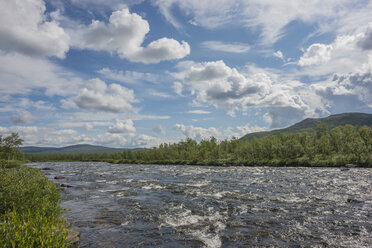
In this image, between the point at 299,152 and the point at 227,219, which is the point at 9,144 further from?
the point at 299,152

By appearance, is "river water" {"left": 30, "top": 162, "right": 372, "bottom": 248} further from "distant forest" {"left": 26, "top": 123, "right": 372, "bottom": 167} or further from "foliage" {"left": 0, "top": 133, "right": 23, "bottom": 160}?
"foliage" {"left": 0, "top": 133, "right": 23, "bottom": 160}

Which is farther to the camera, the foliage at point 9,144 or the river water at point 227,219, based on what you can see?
the foliage at point 9,144

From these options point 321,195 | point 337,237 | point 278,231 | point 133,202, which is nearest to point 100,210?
point 133,202

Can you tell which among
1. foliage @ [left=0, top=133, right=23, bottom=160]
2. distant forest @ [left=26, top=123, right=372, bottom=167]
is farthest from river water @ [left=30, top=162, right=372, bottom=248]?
foliage @ [left=0, top=133, right=23, bottom=160]

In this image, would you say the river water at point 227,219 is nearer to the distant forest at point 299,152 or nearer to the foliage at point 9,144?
the distant forest at point 299,152

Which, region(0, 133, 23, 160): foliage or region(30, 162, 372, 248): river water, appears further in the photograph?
region(0, 133, 23, 160): foliage

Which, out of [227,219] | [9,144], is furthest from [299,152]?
[9,144]

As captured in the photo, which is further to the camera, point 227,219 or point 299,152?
point 299,152

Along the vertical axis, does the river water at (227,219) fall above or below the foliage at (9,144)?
below

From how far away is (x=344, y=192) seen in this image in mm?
29875

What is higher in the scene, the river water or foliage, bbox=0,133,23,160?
foliage, bbox=0,133,23,160

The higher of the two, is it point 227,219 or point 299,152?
point 299,152

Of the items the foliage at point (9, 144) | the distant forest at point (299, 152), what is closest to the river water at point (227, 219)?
the distant forest at point (299, 152)

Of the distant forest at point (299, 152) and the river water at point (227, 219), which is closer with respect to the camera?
the river water at point (227, 219)
